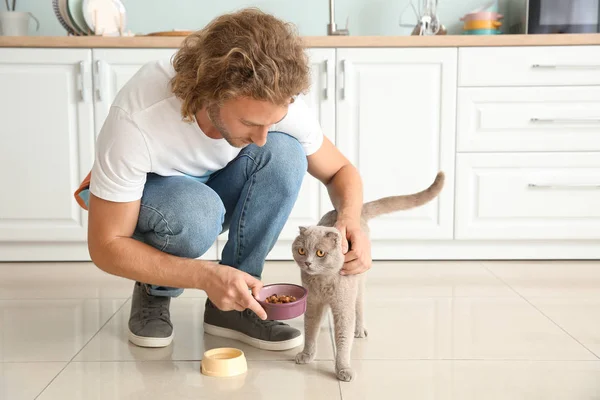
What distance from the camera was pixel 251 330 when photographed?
1771 mm

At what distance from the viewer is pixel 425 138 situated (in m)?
2.74

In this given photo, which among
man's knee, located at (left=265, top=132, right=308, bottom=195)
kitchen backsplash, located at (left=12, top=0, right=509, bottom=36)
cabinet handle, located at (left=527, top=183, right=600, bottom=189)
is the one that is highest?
kitchen backsplash, located at (left=12, top=0, right=509, bottom=36)

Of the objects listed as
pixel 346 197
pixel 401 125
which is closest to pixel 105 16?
pixel 401 125

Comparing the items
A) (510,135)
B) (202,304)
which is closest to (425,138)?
(510,135)

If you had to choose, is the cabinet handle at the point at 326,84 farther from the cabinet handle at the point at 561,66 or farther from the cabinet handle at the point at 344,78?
the cabinet handle at the point at 561,66

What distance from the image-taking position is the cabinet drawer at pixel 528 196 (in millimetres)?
2725

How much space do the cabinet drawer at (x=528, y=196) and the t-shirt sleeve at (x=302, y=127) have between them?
3.72 feet

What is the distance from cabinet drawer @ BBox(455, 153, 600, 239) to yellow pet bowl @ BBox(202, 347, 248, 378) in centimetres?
145

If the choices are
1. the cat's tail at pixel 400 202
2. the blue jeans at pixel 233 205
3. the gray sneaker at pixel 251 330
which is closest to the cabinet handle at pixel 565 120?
the cat's tail at pixel 400 202

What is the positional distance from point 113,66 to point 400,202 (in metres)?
1.47

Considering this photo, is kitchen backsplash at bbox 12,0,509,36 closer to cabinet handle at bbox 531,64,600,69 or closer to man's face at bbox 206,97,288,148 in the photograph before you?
cabinet handle at bbox 531,64,600,69

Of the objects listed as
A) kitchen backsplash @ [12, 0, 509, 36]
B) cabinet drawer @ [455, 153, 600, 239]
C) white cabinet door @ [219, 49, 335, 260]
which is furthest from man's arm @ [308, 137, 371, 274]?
kitchen backsplash @ [12, 0, 509, 36]

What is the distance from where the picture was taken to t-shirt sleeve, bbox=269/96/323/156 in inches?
66.9

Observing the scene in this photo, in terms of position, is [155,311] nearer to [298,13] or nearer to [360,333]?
[360,333]
